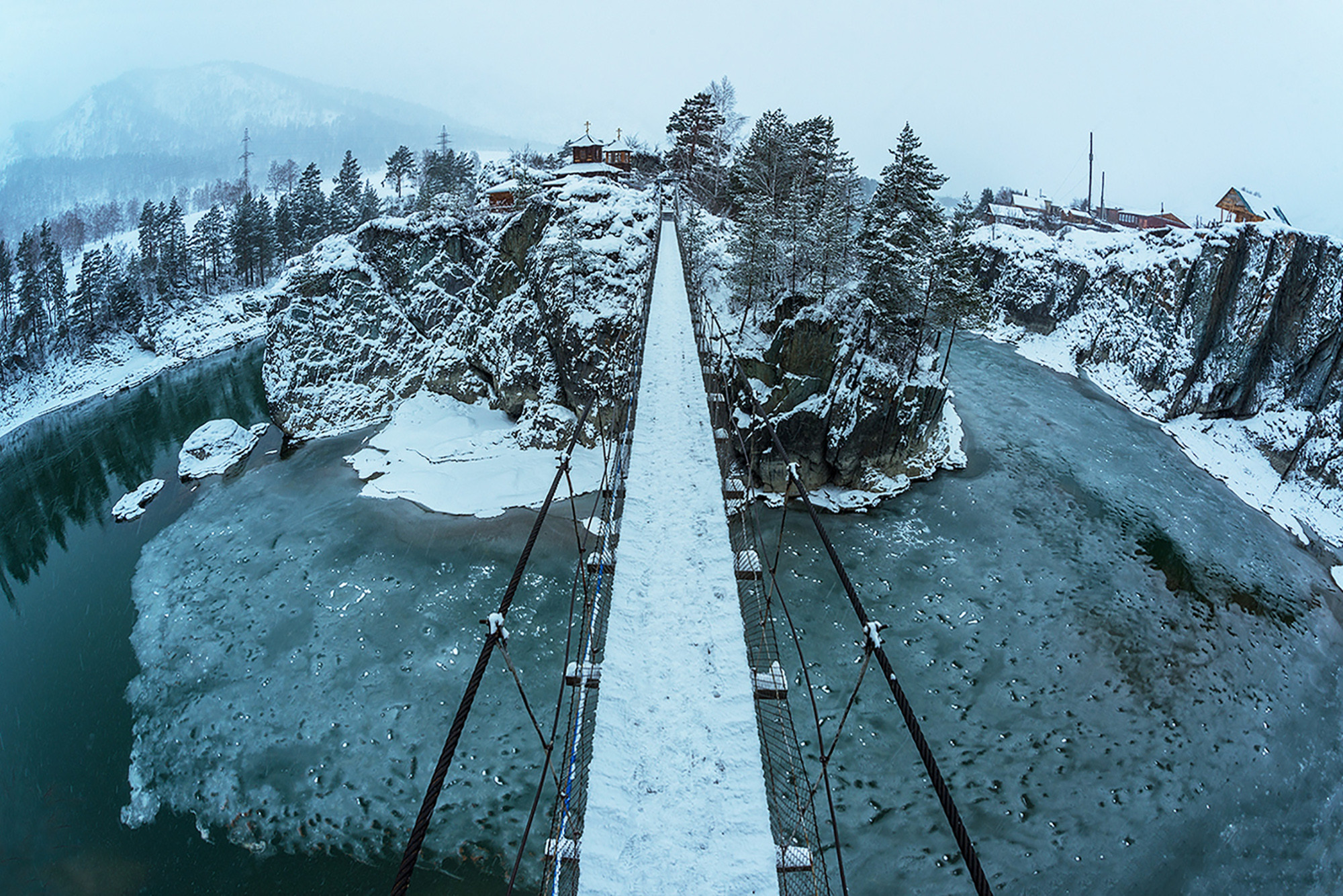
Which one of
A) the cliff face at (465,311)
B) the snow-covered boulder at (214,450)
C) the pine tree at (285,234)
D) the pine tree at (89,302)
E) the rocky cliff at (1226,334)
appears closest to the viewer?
the cliff face at (465,311)

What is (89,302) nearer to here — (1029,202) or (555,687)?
(555,687)

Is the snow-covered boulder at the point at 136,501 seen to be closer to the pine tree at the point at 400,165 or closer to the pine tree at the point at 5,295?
the pine tree at the point at 5,295

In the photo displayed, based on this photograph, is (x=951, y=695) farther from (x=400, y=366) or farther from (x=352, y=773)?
(x=400, y=366)

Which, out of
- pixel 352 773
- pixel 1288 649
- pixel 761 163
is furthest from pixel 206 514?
pixel 1288 649

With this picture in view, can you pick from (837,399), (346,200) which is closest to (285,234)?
(346,200)

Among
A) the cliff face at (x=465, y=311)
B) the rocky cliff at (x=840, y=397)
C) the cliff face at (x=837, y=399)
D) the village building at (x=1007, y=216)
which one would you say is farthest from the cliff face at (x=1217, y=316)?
the cliff face at (x=465, y=311)

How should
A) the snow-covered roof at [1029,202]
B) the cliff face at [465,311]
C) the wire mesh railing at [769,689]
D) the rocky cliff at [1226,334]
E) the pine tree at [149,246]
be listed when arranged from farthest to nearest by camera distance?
the snow-covered roof at [1029,202] < the pine tree at [149,246] < the rocky cliff at [1226,334] < the cliff face at [465,311] < the wire mesh railing at [769,689]

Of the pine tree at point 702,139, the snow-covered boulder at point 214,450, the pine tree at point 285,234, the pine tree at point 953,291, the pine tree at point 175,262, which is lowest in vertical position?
the snow-covered boulder at point 214,450
